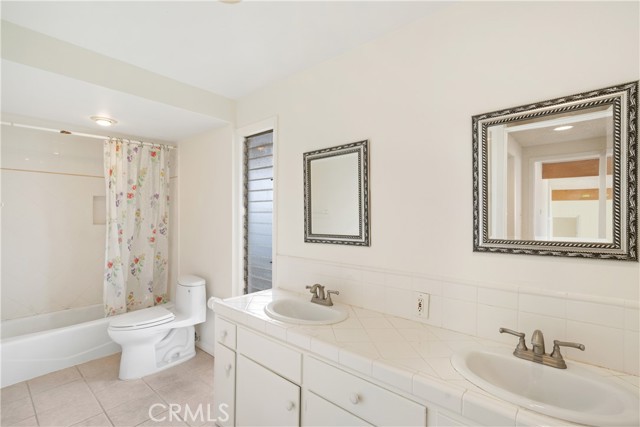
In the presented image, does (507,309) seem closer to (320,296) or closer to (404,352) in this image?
(404,352)

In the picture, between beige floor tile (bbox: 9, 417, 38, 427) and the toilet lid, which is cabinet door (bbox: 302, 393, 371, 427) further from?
beige floor tile (bbox: 9, 417, 38, 427)

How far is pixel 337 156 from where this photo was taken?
1.93m

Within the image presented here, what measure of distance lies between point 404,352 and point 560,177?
37.5 inches

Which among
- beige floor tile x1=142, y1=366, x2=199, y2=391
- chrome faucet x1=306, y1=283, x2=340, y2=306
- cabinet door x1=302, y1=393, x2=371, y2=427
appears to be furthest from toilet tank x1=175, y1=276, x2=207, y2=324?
cabinet door x1=302, y1=393, x2=371, y2=427

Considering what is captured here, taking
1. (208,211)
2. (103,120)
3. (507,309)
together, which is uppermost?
(103,120)

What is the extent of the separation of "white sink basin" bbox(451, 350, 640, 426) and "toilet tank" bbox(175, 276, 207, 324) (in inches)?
92.6

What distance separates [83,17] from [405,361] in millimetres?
2278

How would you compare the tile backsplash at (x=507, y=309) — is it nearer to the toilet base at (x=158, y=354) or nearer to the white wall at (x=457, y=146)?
the white wall at (x=457, y=146)

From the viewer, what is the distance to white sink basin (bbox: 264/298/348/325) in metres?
1.63

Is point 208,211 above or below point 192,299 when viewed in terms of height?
above

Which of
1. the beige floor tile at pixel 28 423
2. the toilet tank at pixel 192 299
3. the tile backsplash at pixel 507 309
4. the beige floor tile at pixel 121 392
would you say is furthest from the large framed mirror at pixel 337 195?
the beige floor tile at pixel 28 423

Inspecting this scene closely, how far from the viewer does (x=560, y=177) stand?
1206mm

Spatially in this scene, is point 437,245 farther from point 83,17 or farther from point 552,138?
point 83,17

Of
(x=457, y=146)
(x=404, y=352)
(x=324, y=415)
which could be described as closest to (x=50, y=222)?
(x=324, y=415)
